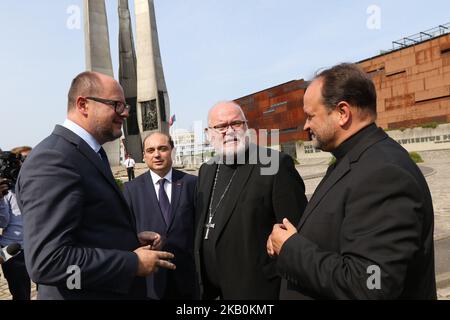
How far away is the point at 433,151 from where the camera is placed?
26203 mm

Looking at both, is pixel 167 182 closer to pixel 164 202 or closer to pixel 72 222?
pixel 164 202

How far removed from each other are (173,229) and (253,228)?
1.03 m

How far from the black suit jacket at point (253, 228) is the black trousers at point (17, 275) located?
84.3 inches

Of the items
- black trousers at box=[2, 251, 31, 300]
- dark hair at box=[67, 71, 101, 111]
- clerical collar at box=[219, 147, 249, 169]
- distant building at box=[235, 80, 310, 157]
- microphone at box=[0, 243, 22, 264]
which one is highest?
distant building at box=[235, 80, 310, 157]

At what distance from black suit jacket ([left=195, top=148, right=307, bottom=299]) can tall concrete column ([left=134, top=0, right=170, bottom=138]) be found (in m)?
20.5

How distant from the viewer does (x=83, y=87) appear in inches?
82.2

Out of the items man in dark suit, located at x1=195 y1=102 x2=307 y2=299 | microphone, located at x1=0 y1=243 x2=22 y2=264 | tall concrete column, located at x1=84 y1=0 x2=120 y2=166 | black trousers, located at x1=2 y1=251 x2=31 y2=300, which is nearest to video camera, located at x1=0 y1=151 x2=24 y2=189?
microphone, located at x1=0 y1=243 x2=22 y2=264

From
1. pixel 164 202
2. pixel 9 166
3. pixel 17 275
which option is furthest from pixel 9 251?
pixel 164 202

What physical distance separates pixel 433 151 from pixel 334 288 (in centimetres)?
2896

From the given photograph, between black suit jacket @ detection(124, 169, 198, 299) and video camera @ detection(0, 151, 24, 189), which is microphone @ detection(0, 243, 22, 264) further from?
black suit jacket @ detection(124, 169, 198, 299)

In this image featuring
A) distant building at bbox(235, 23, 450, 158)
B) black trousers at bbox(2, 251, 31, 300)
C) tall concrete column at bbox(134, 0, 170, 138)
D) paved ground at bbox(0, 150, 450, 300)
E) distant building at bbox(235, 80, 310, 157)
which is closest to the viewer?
black trousers at bbox(2, 251, 31, 300)

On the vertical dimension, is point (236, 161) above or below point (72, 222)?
above

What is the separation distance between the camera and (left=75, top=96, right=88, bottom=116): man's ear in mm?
2080
